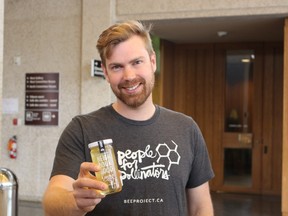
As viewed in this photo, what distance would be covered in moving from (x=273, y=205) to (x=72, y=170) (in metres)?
6.10

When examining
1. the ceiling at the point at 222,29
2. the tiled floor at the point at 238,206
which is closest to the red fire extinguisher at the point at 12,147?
the tiled floor at the point at 238,206

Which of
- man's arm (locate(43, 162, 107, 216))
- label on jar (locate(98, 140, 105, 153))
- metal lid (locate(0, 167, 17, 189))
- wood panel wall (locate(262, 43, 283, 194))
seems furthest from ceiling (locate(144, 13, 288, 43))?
label on jar (locate(98, 140, 105, 153))

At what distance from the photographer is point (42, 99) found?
6.43m

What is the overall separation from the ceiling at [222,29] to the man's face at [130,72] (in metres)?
4.36

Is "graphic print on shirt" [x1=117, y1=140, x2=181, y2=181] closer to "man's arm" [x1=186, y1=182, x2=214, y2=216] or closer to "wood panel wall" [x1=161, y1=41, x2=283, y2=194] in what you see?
"man's arm" [x1=186, y1=182, x2=214, y2=216]

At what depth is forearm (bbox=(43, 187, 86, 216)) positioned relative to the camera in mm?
1371

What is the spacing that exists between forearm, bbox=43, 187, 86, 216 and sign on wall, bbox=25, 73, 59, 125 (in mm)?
4919

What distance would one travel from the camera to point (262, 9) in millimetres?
5484

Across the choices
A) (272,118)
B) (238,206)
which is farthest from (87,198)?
(272,118)

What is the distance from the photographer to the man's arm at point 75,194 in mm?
1268

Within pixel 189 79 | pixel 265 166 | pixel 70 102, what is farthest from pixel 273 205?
pixel 70 102

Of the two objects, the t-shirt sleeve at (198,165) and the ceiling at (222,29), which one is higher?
the ceiling at (222,29)

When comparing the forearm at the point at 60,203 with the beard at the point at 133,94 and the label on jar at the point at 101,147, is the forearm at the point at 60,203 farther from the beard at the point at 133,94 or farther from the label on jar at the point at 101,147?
the beard at the point at 133,94

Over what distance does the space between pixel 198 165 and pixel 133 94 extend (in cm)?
41
